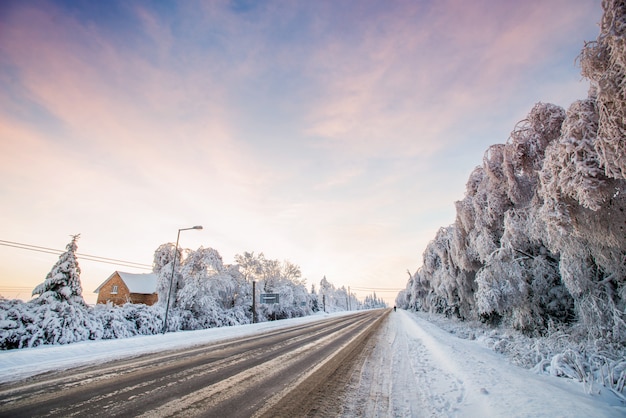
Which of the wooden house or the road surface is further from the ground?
the wooden house

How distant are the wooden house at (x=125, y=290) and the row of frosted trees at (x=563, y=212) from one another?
45859mm

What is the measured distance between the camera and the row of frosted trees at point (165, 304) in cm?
1241

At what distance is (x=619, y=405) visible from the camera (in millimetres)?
3998

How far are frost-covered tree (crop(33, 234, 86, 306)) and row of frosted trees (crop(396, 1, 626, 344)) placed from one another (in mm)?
20838

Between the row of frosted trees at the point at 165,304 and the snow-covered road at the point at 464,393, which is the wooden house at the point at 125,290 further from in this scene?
the snow-covered road at the point at 464,393

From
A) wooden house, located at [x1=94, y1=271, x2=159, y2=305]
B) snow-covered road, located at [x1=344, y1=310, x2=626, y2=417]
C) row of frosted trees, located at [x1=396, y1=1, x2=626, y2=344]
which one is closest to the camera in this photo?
snow-covered road, located at [x1=344, y1=310, x2=626, y2=417]

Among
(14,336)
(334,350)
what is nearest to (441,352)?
(334,350)

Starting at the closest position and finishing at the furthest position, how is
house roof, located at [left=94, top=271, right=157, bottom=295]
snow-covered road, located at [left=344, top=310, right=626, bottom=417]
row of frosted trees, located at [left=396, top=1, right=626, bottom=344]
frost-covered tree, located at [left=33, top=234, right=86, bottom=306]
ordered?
snow-covered road, located at [left=344, top=310, right=626, bottom=417] < row of frosted trees, located at [left=396, top=1, right=626, bottom=344] < frost-covered tree, located at [left=33, top=234, right=86, bottom=306] < house roof, located at [left=94, top=271, right=157, bottom=295]

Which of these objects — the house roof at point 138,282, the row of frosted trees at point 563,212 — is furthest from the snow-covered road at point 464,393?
the house roof at point 138,282

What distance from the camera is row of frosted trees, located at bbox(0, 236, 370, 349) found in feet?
40.7

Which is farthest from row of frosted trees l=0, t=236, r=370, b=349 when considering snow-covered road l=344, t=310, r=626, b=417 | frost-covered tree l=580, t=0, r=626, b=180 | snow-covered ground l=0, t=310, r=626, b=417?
frost-covered tree l=580, t=0, r=626, b=180

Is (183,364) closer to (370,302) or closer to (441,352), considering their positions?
(441,352)

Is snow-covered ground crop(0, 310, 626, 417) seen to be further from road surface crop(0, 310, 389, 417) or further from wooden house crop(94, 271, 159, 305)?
wooden house crop(94, 271, 159, 305)

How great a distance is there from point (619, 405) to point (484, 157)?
26.9ft
